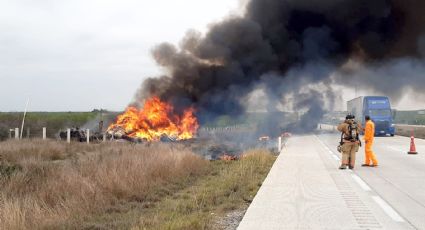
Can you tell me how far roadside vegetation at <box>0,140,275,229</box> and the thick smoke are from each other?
1733cm

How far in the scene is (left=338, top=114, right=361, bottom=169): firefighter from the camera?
13.0 m

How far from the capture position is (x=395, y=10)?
31609 millimetres

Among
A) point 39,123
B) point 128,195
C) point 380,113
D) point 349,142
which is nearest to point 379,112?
point 380,113

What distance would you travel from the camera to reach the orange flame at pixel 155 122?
1051 inches

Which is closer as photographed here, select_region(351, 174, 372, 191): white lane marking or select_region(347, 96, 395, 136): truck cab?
select_region(351, 174, 372, 191): white lane marking

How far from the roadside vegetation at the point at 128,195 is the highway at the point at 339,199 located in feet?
1.91

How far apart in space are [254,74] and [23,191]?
2492cm

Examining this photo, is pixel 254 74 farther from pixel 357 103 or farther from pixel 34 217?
pixel 34 217

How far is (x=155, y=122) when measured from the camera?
27297mm

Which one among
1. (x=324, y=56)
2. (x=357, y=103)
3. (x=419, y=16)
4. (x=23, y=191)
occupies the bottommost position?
(x=23, y=191)

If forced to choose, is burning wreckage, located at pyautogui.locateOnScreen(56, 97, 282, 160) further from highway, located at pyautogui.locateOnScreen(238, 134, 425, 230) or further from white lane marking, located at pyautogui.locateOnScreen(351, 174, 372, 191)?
white lane marking, located at pyautogui.locateOnScreen(351, 174, 372, 191)

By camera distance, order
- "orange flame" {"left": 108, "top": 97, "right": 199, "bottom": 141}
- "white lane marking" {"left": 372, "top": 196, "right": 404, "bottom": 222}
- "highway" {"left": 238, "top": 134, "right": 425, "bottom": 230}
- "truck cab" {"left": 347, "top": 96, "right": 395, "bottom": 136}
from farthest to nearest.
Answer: "truck cab" {"left": 347, "top": 96, "right": 395, "bottom": 136} < "orange flame" {"left": 108, "top": 97, "right": 199, "bottom": 141} < "white lane marking" {"left": 372, "top": 196, "right": 404, "bottom": 222} < "highway" {"left": 238, "top": 134, "right": 425, "bottom": 230}

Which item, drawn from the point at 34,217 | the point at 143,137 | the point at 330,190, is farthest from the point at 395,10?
the point at 34,217

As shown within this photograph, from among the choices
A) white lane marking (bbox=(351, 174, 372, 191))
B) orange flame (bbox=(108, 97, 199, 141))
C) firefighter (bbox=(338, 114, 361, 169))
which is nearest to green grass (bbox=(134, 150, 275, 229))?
white lane marking (bbox=(351, 174, 372, 191))
